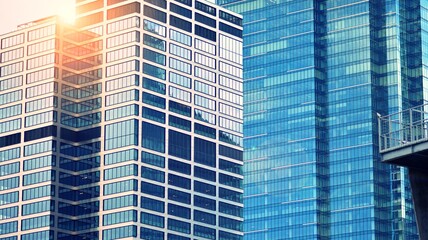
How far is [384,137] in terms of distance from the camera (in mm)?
51750

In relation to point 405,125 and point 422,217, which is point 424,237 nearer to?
point 422,217

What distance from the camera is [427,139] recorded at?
50.0m

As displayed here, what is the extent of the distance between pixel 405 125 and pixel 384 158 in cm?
212

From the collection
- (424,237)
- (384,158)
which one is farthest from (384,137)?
(424,237)

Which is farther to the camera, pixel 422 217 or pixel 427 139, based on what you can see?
pixel 422 217

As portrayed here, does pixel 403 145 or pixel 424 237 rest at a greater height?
pixel 403 145

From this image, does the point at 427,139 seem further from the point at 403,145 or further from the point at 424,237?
the point at 424,237

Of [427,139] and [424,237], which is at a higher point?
[427,139]

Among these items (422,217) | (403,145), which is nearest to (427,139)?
(403,145)

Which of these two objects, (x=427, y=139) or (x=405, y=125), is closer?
(x=427, y=139)

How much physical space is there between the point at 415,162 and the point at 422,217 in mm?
2596

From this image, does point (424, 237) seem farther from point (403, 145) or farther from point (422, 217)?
point (403, 145)

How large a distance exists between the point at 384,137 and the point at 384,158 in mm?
1080

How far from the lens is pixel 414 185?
175 feet
